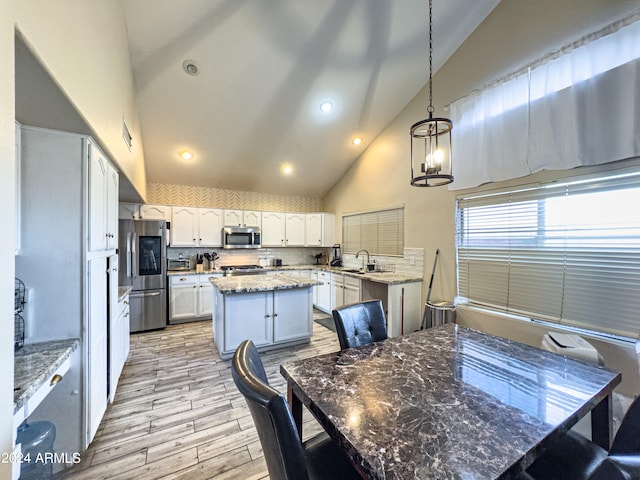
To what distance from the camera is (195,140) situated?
4.16m

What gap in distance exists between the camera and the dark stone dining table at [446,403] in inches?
30.7

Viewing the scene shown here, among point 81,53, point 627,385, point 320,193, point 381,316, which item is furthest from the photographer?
point 320,193

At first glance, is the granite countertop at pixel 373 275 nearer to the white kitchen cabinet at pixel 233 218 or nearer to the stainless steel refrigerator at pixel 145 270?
the stainless steel refrigerator at pixel 145 270

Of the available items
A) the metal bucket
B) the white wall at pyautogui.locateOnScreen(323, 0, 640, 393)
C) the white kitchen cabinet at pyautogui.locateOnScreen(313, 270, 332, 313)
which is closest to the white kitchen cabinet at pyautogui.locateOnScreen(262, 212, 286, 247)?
the white kitchen cabinet at pyautogui.locateOnScreen(313, 270, 332, 313)

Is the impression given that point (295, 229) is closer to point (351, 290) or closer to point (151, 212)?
point (351, 290)

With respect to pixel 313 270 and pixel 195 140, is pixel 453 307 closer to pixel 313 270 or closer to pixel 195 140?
pixel 313 270

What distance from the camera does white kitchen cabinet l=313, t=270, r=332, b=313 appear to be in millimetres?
5102

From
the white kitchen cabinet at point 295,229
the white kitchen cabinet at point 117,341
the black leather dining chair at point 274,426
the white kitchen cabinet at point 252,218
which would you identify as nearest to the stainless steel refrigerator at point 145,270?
the white kitchen cabinet at point 117,341

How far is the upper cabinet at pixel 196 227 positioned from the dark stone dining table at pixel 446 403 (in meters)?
4.21

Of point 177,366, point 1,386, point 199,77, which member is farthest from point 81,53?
point 177,366

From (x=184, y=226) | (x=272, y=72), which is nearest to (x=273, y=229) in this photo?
(x=184, y=226)

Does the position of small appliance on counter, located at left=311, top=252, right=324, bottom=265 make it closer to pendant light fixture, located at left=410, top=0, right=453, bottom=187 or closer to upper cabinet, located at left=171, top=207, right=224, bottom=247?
upper cabinet, located at left=171, top=207, right=224, bottom=247

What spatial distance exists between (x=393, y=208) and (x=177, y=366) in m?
3.76

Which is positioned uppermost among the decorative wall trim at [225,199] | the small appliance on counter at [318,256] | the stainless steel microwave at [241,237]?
the decorative wall trim at [225,199]
